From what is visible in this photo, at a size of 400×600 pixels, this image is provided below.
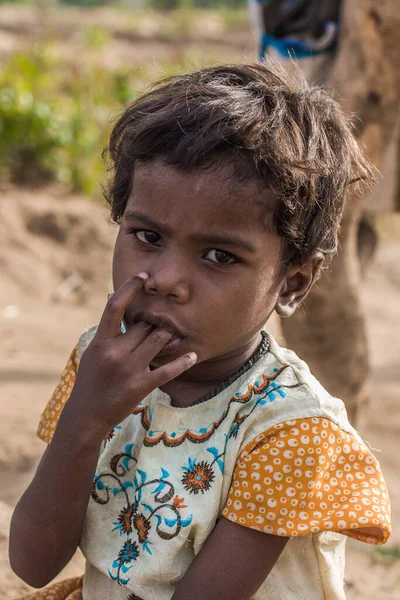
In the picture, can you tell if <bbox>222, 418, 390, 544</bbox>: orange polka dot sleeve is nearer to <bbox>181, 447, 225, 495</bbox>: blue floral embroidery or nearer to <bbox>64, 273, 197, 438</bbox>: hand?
<bbox>181, 447, 225, 495</bbox>: blue floral embroidery

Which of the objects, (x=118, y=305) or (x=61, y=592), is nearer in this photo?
(x=118, y=305)

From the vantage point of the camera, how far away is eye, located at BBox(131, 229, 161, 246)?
5.24 feet

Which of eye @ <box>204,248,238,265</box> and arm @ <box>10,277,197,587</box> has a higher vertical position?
eye @ <box>204,248,238,265</box>

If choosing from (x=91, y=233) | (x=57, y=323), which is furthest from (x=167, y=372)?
(x=91, y=233)

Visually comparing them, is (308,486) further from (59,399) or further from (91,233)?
(91,233)

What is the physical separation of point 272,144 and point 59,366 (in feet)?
11.9

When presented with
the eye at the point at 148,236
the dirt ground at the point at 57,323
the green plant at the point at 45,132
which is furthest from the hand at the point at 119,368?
the green plant at the point at 45,132

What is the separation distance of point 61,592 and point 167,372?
0.76m

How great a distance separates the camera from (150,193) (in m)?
1.58

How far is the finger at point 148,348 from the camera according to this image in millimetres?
1507

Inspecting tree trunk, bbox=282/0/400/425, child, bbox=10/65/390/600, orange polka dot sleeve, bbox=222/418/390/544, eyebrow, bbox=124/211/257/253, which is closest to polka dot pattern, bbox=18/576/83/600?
child, bbox=10/65/390/600

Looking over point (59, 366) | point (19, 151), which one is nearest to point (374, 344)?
point (59, 366)

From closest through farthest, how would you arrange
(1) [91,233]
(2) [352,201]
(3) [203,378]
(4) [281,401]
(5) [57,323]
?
(4) [281,401] → (3) [203,378] → (2) [352,201] → (5) [57,323] → (1) [91,233]

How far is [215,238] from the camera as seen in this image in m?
1.53
